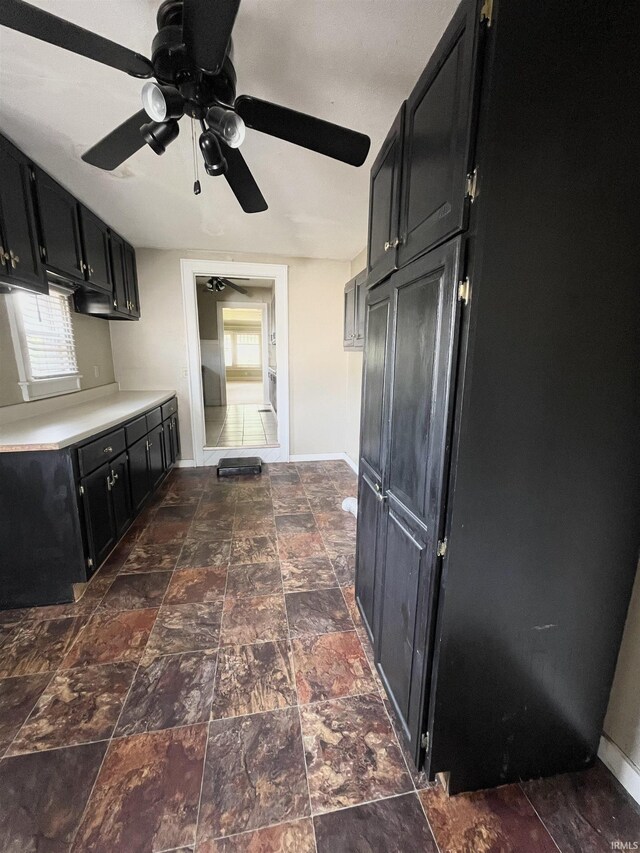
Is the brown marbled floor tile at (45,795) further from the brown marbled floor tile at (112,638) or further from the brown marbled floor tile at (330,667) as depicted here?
the brown marbled floor tile at (330,667)

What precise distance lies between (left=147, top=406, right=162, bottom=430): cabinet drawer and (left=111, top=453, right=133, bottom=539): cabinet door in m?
0.60

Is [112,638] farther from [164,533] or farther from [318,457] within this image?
[318,457]

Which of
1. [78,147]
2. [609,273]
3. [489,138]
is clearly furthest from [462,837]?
[78,147]

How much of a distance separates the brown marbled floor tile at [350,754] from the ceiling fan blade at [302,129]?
89.5 inches

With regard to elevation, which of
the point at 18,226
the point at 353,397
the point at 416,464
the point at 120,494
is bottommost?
the point at 120,494

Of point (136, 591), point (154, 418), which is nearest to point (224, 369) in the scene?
point (154, 418)

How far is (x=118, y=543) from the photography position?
8.47 feet

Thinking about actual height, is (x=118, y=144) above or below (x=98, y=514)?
above

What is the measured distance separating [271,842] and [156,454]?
9.44 feet

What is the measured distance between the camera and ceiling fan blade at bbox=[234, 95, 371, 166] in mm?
1290

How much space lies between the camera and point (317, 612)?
6.33 feet

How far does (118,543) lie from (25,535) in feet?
2.50

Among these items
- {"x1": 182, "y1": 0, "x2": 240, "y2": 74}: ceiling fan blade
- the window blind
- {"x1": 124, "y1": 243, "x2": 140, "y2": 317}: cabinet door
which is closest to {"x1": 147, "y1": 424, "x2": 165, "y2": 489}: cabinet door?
the window blind

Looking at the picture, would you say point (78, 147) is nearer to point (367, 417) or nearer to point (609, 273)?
point (367, 417)
